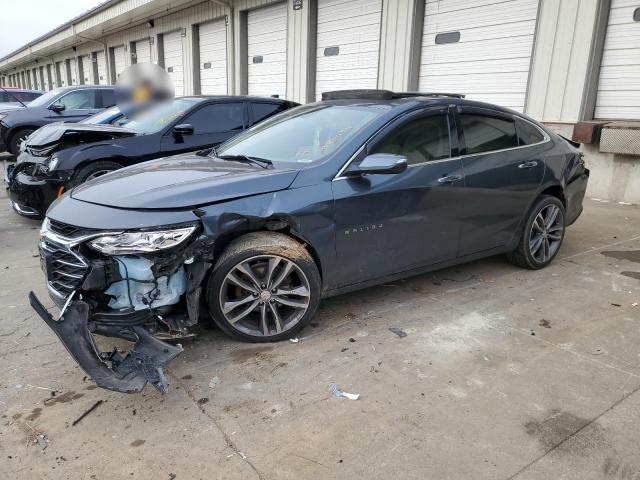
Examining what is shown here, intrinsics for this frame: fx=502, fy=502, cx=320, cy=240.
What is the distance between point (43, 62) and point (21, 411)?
47.0m

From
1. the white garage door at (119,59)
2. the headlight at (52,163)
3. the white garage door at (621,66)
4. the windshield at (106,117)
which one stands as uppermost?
the white garage door at (119,59)

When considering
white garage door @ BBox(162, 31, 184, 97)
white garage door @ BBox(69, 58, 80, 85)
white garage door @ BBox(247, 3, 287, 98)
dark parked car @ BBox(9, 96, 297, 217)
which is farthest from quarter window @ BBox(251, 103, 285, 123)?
white garage door @ BBox(69, 58, 80, 85)

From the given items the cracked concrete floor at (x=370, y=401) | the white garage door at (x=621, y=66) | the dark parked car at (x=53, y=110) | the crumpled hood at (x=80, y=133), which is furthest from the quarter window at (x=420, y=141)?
the dark parked car at (x=53, y=110)

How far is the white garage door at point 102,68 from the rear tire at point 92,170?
2442cm

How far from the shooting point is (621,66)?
779 cm

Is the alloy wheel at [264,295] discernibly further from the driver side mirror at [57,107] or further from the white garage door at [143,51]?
the white garage door at [143,51]

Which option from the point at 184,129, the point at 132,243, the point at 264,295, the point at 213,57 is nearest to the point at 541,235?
the point at 264,295

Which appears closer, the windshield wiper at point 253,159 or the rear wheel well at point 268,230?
the rear wheel well at point 268,230

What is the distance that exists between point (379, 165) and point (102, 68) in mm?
29769

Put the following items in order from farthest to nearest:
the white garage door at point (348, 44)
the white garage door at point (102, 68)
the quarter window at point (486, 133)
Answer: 1. the white garage door at point (102, 68)
2. the white garage door at point (348, 44)
3. the quarter window at point (486, 133)

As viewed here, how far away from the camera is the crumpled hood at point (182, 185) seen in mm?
2959

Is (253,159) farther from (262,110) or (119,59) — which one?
(119,59)

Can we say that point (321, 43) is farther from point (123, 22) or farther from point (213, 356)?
point (123, 22)

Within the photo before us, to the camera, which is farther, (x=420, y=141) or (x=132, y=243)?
(x=420, y=141)
